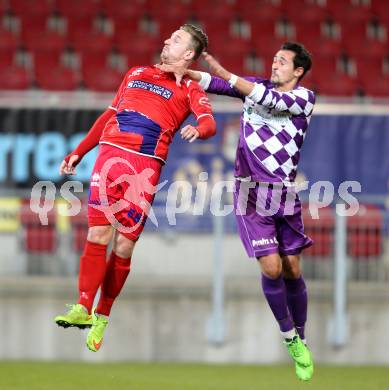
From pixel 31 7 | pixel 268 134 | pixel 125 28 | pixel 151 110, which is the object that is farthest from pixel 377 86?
pixel 151 110

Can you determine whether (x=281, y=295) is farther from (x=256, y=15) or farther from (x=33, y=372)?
(x=256, y=15)

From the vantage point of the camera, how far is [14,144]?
11.7 metres

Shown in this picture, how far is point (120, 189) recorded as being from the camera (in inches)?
290

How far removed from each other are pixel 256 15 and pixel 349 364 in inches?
222

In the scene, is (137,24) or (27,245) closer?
(27,245)

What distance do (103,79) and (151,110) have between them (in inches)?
230

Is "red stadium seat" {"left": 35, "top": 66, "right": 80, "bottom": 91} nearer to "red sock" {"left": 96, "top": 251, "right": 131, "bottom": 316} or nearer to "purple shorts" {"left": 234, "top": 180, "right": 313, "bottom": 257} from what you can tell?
"purple shorts" {"left": 234, "top": 180, "right": 313, "bottom": 257}

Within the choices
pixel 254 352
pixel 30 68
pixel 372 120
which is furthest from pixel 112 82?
pixel 254 352

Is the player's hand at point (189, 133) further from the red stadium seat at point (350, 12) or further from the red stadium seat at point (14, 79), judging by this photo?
the red stadium seat at point (350, 12)

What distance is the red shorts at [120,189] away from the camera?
7324 mm

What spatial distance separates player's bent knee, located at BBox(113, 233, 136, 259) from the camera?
743 centimetres

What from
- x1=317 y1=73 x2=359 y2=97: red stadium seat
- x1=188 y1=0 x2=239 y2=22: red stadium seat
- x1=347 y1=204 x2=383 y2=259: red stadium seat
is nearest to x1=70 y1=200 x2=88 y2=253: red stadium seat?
x1=347 y1=204 x2=383 y2=259: red stadium seat

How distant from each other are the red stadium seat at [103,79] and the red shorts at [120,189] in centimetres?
566

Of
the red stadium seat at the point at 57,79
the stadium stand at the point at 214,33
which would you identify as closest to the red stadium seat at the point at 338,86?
the stadium stand at the point at 214,33
